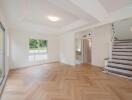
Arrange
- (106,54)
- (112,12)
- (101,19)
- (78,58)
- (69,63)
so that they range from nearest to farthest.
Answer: (112,12) < (101,19) < (106,54) < (69,63) < (78,58)

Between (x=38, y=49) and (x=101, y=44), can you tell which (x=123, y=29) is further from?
(x=38, y=49)

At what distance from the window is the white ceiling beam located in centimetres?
448

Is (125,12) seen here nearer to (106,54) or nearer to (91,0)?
(91,0)

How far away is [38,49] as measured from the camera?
6887mm

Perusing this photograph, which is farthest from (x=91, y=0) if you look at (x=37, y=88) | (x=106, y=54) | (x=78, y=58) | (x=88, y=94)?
(x=78, y=58)

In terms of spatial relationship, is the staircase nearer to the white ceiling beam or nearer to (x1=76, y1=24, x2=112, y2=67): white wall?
(x1=76, y1=24, x2=112, y2=67): white wall

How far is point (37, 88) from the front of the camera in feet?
9.60

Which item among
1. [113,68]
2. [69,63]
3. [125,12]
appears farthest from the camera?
[69,63]

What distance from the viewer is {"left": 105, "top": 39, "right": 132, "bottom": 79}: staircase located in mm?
4000

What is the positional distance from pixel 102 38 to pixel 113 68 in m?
2.20

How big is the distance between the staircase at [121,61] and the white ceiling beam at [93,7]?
6.25ft

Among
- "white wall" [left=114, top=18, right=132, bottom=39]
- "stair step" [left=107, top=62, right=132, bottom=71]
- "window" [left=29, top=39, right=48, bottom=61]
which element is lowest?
"stair step" [left=107, top=62, right=132, bottom=71]

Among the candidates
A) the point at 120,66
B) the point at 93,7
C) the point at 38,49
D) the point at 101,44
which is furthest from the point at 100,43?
the point at 38,49

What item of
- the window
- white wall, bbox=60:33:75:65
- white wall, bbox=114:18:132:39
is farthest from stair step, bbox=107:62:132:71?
the window
